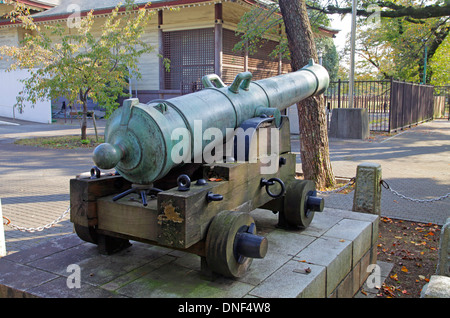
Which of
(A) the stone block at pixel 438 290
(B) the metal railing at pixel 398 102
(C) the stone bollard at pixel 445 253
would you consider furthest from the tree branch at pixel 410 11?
(A) the stone block at pixel 438 290

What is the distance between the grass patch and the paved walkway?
542mm

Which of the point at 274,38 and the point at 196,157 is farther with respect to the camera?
the point at 274,38

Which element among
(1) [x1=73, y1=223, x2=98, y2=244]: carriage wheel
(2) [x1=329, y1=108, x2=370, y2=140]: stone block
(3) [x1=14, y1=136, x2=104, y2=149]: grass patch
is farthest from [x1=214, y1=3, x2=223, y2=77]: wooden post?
(1) [x1=73, y1=223, x2=98, y2=244]: carriage wheel

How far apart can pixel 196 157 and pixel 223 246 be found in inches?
28.9

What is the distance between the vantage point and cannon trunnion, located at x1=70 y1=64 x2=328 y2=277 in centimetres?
267

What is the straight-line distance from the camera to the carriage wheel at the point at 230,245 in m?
2.73

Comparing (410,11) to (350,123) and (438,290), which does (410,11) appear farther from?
(438,290)

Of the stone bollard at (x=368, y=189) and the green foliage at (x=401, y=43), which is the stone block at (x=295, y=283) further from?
the green foliage at (x=401, y=43)

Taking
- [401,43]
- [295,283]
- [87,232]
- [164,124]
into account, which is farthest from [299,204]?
[401,43]

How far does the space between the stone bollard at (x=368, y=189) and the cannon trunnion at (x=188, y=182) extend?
7.16 feet

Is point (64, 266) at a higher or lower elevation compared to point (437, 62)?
lower

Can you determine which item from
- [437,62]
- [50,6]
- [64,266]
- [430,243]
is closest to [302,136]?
[430,243]
